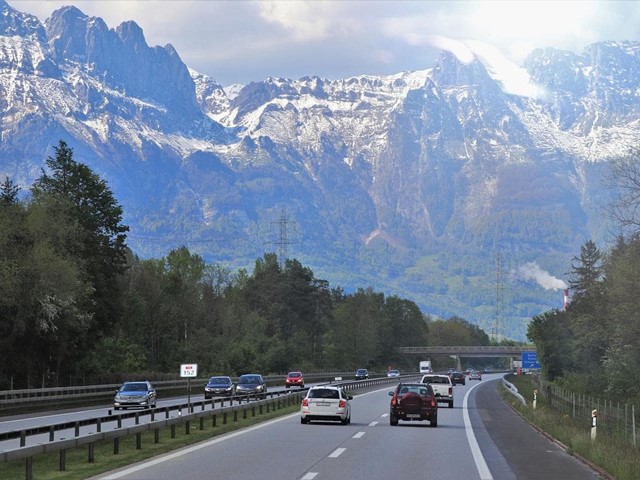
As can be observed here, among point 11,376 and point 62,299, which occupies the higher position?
point 62,299

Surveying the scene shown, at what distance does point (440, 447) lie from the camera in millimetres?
28844

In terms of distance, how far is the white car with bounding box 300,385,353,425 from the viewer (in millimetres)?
38531

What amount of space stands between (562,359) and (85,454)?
100575mm

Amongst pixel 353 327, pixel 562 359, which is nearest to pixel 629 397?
pixel 562 359

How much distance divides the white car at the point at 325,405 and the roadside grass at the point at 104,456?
3.30 m

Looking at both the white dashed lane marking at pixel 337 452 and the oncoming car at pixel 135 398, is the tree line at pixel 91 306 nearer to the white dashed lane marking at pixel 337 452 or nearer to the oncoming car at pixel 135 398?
the oncoming car at pixel 135 398

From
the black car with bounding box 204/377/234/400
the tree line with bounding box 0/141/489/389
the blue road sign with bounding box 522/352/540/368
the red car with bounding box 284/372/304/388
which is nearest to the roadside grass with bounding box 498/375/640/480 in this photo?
the black car with bounding box 204/377/234/400

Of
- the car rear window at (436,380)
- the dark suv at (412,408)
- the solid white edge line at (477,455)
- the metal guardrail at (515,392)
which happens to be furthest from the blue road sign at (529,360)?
the dark suv at (412,408)

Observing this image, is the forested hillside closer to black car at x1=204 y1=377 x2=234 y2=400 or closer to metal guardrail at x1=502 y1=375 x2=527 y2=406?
metal guardrail at x1=502 y1=375 x2=527 y2=406

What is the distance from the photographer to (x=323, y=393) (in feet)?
128

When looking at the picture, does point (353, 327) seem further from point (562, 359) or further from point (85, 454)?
point (85, 454)

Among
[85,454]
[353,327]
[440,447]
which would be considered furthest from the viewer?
[353,327]

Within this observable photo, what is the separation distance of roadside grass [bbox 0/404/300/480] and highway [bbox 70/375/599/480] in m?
0.57

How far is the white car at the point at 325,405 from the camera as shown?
126ft
